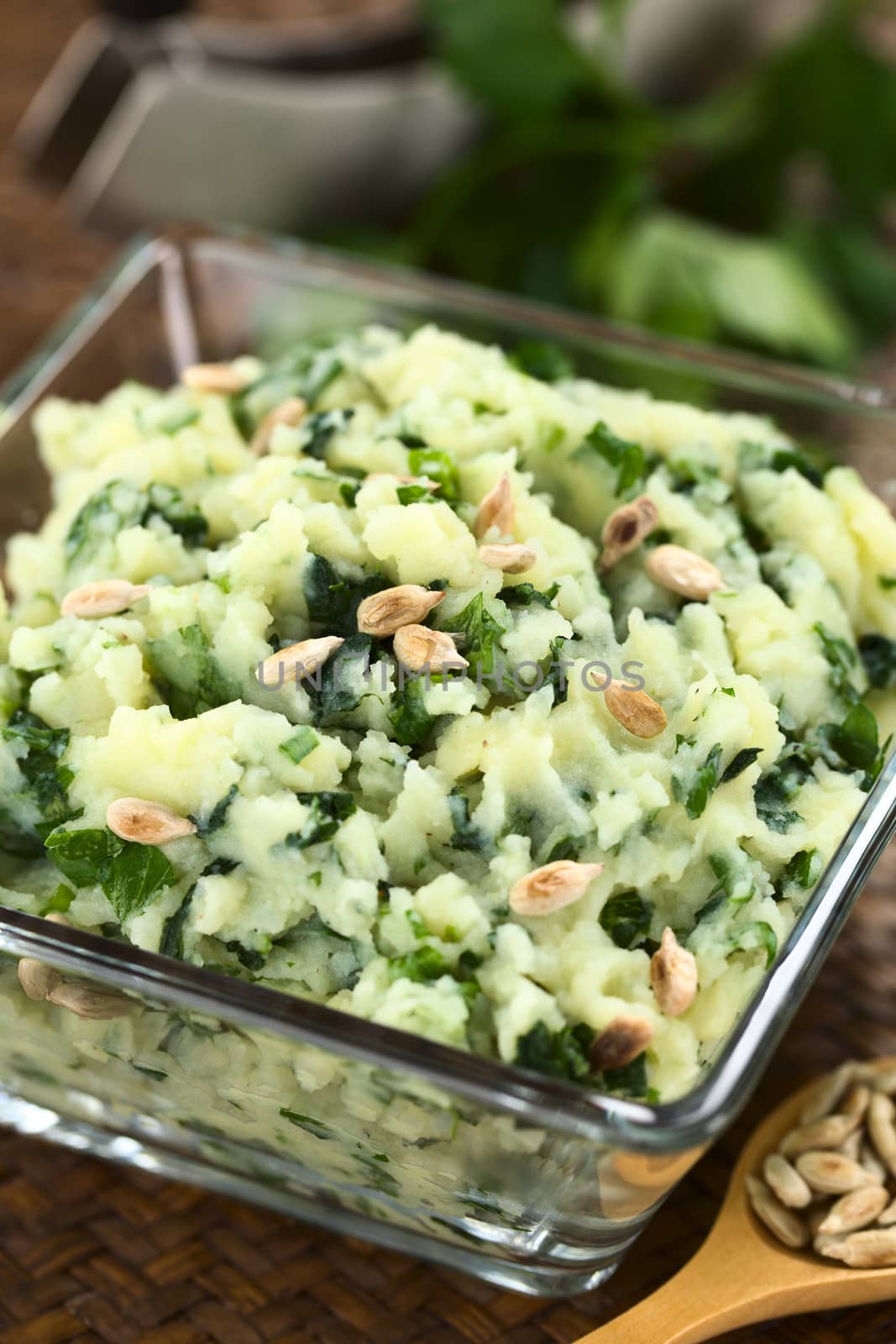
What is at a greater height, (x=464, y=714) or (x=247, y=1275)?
(x=464, y=714)

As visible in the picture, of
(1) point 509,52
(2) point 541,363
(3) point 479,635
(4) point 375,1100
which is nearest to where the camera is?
(4) point 375,1100

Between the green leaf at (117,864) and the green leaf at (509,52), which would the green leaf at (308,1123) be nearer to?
the green leaf at (117,864)

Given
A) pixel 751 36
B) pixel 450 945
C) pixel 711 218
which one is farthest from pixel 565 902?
pixel 751 36

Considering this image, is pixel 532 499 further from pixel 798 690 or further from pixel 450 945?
pixel 450 945

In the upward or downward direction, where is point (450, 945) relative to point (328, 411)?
downward

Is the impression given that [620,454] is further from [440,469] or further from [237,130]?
[237,130]

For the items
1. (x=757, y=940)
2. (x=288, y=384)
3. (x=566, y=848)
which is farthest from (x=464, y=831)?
(x=288, y=384)

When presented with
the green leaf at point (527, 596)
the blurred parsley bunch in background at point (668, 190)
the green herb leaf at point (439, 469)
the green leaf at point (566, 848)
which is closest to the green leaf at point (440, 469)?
the green herb leaf at point (439, 469)

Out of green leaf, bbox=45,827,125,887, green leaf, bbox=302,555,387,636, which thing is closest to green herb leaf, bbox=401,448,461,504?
green leaf, bbox=302,555,387,636
